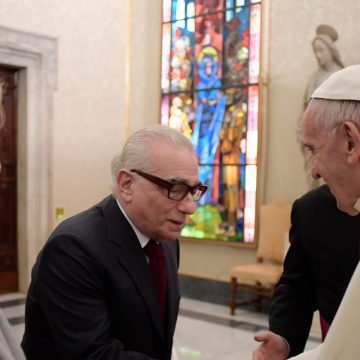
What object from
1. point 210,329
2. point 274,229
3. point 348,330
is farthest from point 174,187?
point 274,229

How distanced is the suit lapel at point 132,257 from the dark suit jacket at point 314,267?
0.50m

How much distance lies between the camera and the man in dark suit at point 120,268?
63.4 inches

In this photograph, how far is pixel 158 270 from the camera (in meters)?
1.90

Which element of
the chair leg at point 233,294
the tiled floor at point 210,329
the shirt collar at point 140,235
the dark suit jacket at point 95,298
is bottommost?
the tiled floor at point 210,329

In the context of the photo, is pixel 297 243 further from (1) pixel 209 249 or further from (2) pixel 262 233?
(1) pixel 209 249

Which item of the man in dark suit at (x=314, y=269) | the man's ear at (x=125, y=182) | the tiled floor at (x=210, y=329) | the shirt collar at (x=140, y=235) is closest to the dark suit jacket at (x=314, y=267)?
the man in dark suit at (x=314, y=269)

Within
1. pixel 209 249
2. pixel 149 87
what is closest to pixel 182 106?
pixel 149 87

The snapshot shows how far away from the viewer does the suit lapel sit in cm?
175

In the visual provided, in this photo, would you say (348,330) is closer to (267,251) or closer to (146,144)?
(146,144)

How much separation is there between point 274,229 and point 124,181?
4.81m

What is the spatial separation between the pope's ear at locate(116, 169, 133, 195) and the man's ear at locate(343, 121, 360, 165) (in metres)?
0.73

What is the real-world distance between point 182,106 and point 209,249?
1.99 meters

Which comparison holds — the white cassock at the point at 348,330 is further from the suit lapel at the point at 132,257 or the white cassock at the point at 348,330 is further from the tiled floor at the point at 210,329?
the tiled floor at the point at 210,329

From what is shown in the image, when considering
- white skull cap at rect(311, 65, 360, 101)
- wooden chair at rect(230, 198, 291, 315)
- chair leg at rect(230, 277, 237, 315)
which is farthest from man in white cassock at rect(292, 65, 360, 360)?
chair leg at rect(230, 277, 237, 315)
